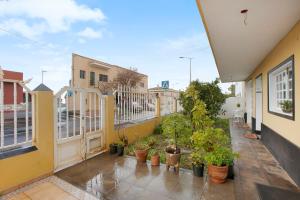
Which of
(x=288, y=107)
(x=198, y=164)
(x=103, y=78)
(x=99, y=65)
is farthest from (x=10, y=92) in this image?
(x=103, y=78)

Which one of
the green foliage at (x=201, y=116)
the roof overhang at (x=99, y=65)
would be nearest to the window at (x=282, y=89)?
the green foliage at (x=201, y=116)

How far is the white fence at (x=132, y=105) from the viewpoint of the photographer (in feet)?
18.6

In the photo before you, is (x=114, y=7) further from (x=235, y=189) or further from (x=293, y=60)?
(x=235, y=189)

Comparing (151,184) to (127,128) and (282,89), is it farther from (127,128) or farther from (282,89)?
(282,89)

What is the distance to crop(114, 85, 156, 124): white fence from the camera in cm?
566

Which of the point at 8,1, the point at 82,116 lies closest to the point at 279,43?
the point at 82,116

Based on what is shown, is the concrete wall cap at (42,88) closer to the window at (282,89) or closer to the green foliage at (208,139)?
the green foliage at (208,139)

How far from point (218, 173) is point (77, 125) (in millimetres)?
3685

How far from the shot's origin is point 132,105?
6.36m

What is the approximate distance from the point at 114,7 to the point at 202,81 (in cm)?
553

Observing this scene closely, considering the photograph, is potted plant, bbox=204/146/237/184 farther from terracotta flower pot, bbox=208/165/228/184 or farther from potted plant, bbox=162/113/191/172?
potted plant, bbox=162/113/191/172

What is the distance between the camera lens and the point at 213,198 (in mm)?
2625

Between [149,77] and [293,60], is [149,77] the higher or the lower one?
the higher one

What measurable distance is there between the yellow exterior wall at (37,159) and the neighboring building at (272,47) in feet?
11.3
